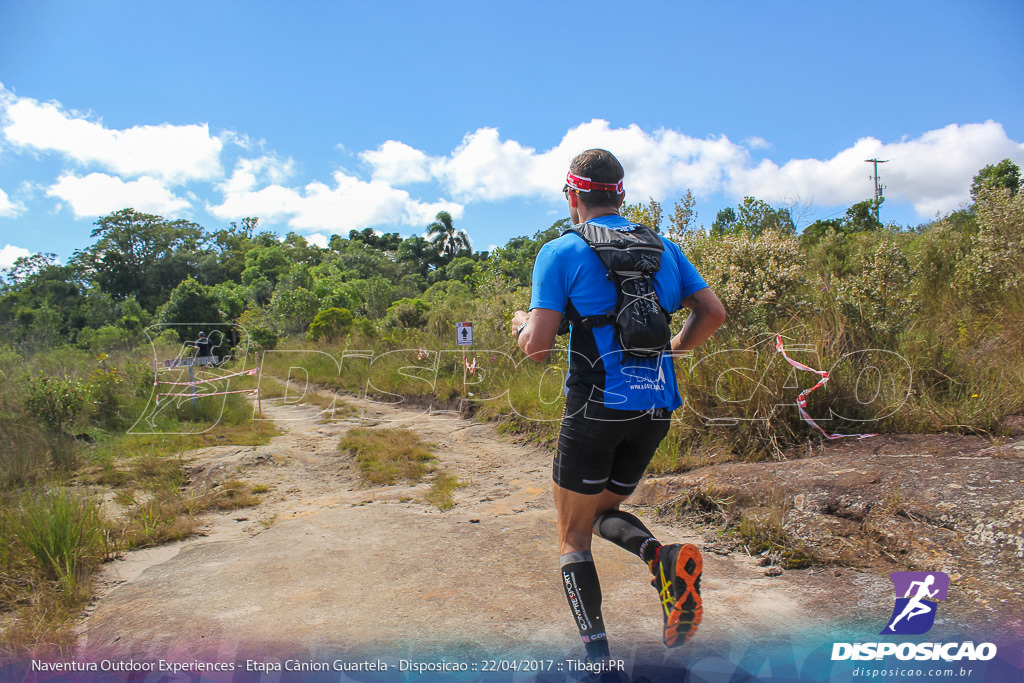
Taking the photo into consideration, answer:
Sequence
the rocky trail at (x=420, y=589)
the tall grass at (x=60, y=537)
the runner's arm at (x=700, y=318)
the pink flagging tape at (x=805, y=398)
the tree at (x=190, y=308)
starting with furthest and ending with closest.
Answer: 1. the tree at (x=190, y=308)
2. the pink flagging tape at (x=805, y=398)
3. the tall grass at (x=60, y=537)
4. the rocky trail at (x=420, y=589)
5. the runner's arm at (x=700, y=318)

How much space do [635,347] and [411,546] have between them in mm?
2307

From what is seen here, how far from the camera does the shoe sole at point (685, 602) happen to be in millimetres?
1906

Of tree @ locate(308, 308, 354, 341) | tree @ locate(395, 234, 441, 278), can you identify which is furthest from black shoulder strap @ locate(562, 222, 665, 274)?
tree @ locate(395, 234, 441, 278)

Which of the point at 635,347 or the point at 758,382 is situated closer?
the point at 635,347

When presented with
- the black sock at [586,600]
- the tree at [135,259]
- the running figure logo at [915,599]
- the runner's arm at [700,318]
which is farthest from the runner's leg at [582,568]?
the tree at [135,259]

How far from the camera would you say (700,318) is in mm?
2355

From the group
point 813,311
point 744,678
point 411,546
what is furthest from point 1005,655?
point 813,311

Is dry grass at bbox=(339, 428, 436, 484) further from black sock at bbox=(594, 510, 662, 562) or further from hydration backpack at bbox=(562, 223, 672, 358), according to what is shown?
hydration backpack at bbox=(562, 223, 672, 358)

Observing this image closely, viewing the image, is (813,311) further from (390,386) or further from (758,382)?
(390,386)

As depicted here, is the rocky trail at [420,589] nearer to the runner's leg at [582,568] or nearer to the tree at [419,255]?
the runner's leg at [582,568]

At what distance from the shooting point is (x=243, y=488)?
201 inches

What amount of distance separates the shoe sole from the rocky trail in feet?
1.40

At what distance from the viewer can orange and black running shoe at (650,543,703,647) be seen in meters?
1.91

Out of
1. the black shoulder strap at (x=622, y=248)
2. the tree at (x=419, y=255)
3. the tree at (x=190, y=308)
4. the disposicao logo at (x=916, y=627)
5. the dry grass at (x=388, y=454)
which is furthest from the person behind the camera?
the tree at (x=419, y=255)
